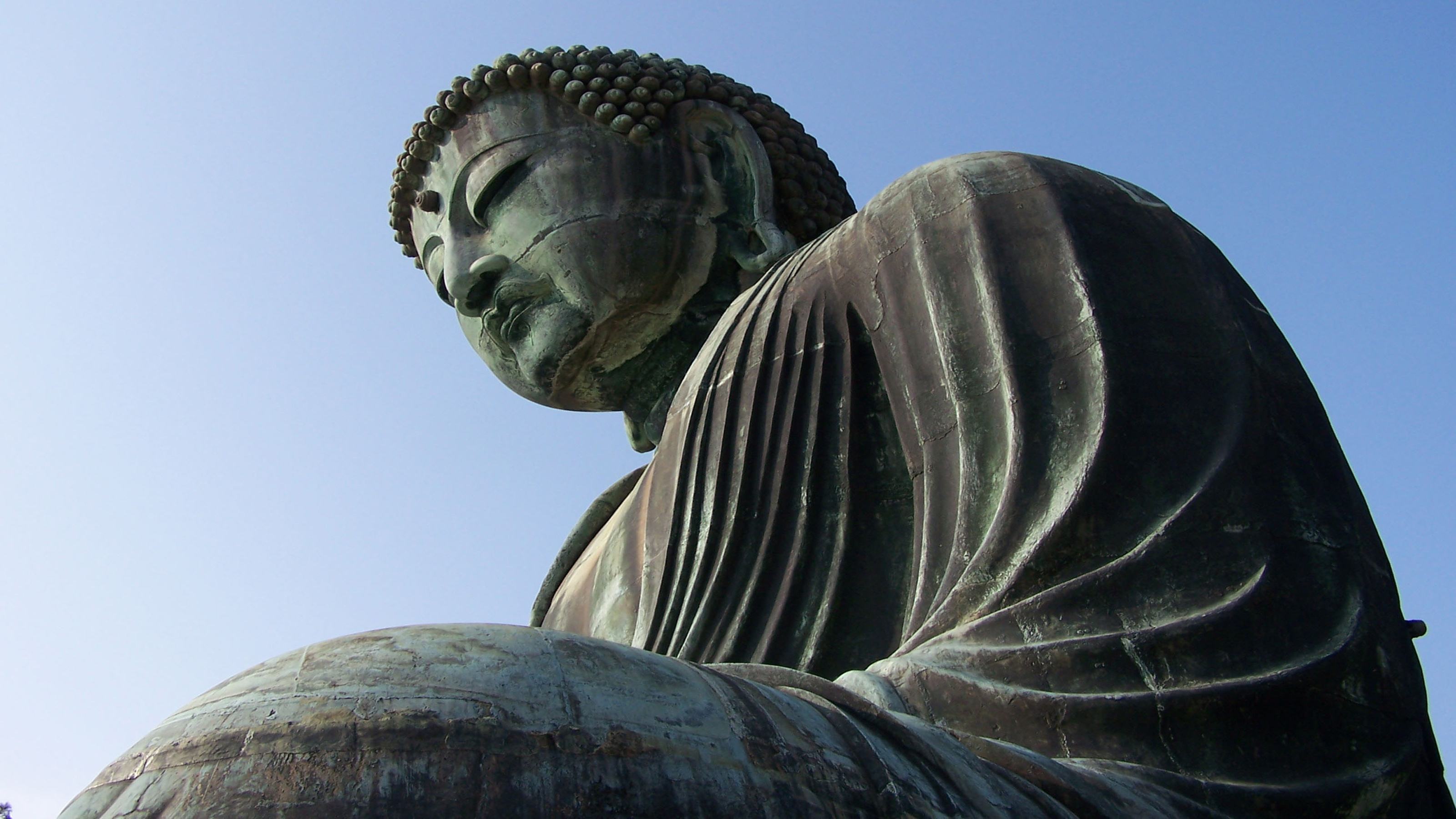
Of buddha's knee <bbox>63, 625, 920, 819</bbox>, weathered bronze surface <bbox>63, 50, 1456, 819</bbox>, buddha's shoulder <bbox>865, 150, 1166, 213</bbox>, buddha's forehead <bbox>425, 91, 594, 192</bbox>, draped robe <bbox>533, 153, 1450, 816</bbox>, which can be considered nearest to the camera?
buddha's knee <bbox>63, 625, 920, 819</bbox>

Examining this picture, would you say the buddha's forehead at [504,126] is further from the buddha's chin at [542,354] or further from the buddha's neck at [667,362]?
the buddha's neck at [667,362]

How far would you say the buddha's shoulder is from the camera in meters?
4.48

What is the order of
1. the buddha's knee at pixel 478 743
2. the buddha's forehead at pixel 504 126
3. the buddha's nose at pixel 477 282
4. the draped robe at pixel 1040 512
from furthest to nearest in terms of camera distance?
1. the buddha's forehead at pixel 504 126
2. the buddha's nose at pixel 477 282
3. the draped robe at pixel 1040 512
4. the buddha's knee at pixel 478 743

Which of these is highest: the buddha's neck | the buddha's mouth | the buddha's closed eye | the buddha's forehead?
the buddha's forehead

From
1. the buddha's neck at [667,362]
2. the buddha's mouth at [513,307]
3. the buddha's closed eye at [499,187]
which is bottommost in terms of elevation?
the buddha's neck at [667,362]

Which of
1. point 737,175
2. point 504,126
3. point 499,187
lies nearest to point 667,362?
point 737,175

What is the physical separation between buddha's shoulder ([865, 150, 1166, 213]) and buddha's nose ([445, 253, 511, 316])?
5.17 ft

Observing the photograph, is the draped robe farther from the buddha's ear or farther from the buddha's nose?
the buddha's nose

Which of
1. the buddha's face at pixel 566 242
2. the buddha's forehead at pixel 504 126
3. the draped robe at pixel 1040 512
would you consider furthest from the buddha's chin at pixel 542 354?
the draped robe at pixel 1040 512

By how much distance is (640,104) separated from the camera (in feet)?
19.4

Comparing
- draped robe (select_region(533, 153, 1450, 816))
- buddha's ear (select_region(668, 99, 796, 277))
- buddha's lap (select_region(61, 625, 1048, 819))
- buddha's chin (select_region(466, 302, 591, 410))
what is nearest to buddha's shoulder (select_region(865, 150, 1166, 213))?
draped robe (select_region(533, 153, 1450, 816))

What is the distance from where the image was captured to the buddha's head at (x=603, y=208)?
5.68 meters

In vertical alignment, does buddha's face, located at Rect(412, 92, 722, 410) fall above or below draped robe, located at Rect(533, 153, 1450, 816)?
above

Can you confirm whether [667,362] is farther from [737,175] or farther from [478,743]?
[478,743]
